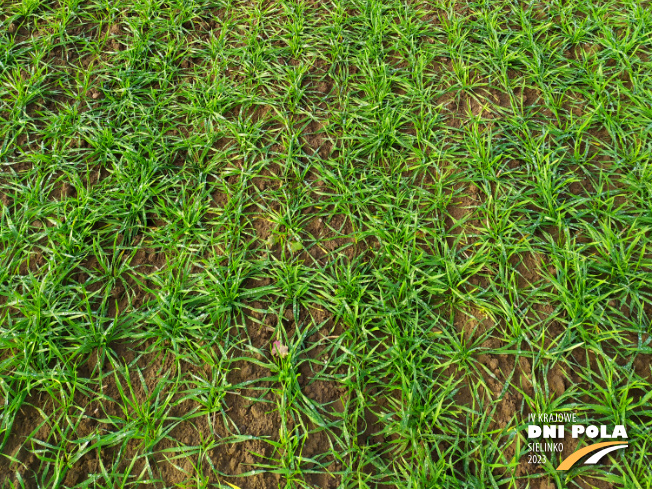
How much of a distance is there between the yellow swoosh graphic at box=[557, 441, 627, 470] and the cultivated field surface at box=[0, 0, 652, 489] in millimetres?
30

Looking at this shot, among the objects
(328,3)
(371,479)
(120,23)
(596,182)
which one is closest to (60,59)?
(120,23)

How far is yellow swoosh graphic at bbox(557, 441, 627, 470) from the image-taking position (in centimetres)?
172

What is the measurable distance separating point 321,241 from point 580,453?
4.63 feet

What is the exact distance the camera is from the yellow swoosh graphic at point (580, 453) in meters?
1.72

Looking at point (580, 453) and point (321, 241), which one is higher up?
point (321, 241)

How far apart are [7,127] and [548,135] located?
314cm

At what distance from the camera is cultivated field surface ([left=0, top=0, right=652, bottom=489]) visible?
5.89 feet

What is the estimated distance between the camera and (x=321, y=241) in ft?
7.51

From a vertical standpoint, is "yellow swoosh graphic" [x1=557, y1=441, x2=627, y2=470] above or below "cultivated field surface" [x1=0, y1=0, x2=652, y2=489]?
below

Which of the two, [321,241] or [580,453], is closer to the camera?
[580,453]

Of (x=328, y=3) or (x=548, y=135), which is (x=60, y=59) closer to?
(x=328, y=3)

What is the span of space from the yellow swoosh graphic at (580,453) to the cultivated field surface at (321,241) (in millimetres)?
30

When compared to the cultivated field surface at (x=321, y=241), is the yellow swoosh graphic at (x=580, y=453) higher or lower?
lower

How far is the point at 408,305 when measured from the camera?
2.06 meters
